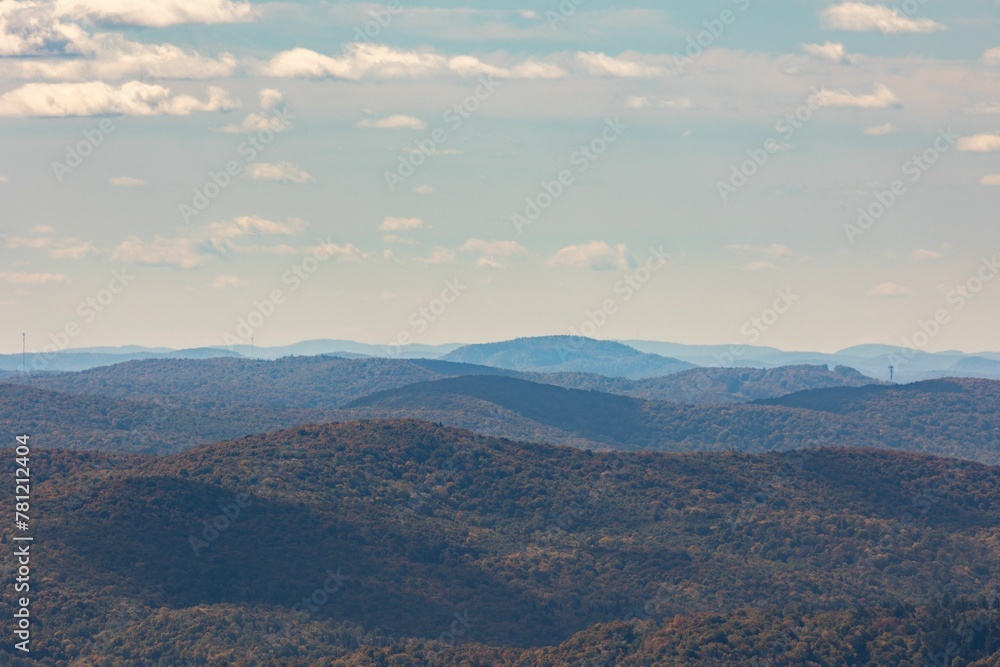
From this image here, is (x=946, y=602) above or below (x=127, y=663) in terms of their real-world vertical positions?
above

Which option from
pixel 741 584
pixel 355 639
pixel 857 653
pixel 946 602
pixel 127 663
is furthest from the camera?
pixel 741 584

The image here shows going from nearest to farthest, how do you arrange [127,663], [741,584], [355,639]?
1. [127,663]
2. [355,639]
3. [741,584]

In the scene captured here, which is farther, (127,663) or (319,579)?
(319,579)

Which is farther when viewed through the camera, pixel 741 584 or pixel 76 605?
pixel 741 584

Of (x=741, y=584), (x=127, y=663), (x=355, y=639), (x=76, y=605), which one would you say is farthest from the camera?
(x=741, y=584)

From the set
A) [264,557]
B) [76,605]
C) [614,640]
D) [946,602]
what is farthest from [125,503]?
[946,602]

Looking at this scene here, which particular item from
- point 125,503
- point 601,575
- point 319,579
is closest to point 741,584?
point 601,575

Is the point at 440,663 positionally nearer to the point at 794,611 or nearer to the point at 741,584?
the point at 794,611

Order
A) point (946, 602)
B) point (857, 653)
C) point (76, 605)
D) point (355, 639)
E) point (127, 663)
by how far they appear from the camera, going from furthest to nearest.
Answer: point (355, 639) → point (76, 605) → point (127, 663) → point (946, 602) → point (857, 653)

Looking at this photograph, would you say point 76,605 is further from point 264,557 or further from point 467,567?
point 467,567
